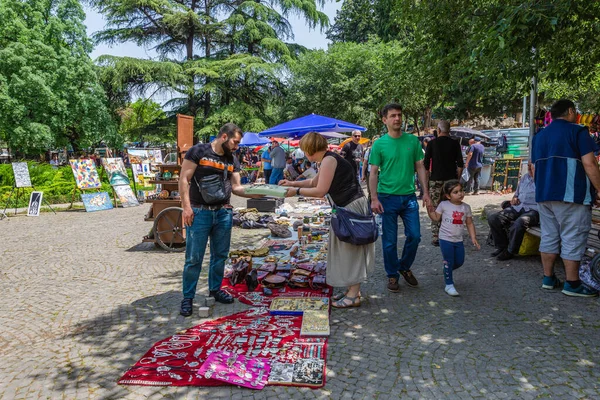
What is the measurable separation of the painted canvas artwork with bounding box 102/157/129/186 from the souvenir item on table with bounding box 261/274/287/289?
32.8 ft

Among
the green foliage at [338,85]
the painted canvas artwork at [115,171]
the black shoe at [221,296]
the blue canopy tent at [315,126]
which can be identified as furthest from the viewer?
the green foliage at [338,85]

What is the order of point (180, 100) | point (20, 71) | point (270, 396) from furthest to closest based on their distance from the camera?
point (180, 100) → point (20, 71) → point (270, 396)

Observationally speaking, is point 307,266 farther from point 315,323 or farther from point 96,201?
point 96,201

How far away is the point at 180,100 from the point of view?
3050cm

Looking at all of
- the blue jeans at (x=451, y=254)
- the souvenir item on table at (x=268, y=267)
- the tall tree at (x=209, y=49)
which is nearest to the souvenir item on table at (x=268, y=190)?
the souvenir item on table at (x=268, y=267)

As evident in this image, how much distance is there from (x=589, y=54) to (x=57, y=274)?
8566mm

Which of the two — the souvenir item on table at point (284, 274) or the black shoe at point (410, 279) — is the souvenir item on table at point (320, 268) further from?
the black shoe at point (410, 279)

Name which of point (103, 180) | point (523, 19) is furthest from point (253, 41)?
point (523, 19)

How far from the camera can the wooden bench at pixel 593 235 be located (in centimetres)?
503

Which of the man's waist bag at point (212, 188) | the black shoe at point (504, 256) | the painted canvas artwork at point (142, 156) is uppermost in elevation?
the painted canvas artwork at point (142, 156)

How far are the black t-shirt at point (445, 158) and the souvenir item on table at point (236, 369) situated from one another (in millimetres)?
4474

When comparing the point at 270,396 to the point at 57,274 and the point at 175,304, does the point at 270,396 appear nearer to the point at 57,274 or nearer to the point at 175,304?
the point at 175,304

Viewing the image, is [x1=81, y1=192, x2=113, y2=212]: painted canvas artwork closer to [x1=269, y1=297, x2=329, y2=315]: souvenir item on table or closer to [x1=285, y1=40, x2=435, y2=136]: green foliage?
[x1=269, y1=297, x2=329, y2=315]: souvenir item on table

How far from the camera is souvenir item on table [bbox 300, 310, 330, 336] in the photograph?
12.3 feet
